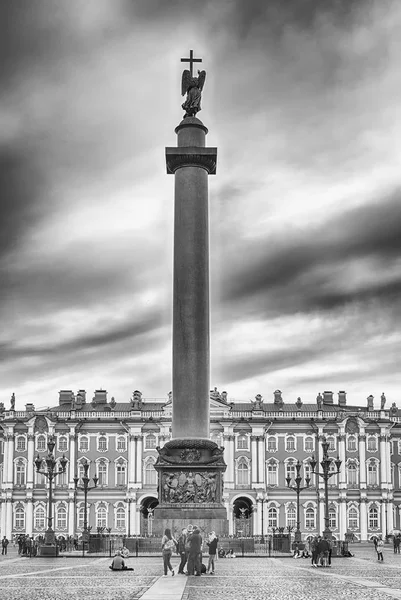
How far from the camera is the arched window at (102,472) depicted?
4077 inches

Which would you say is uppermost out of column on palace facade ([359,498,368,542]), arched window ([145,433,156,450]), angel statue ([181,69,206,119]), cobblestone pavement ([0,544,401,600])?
angel statue ([181,69,206,119])

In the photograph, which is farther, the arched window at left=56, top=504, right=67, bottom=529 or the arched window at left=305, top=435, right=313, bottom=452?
the arched window at left=305, top=435, right=313, bottom=452

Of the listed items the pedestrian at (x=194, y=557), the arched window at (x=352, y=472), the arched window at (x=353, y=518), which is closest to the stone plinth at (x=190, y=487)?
the pedestrian at (x=194, y=557)

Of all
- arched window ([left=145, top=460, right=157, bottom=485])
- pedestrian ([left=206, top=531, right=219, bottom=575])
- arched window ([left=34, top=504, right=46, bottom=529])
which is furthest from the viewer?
arched window ([left=145, top=460, right=157, bottom=485])

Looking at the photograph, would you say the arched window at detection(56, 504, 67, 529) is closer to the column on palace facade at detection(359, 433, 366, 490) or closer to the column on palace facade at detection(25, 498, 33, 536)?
the column on palace facade at detection(25, 498, 33, 536)

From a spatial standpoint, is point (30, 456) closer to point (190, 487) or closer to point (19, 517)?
point (19, 517)

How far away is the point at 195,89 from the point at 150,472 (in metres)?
63.5

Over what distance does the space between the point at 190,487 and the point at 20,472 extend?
6671cm

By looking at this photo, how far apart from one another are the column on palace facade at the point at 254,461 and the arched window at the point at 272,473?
1520 millimetres

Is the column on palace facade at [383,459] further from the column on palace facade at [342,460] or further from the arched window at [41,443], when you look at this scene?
the arched window at [41,443]

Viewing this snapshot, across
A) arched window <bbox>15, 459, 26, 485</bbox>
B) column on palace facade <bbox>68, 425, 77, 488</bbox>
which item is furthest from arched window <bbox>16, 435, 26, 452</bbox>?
column on palace facade <bbox>68, 425, 77, 488</bbox>

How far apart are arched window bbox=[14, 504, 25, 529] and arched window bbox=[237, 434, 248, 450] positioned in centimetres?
2337

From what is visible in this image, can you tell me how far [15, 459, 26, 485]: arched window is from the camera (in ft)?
340

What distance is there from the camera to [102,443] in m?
104
